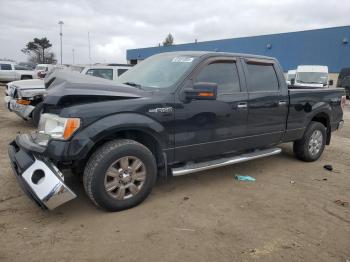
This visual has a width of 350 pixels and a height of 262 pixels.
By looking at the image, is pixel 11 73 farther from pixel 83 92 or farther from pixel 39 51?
pixel 39 51

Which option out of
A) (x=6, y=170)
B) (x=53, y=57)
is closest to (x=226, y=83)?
(x=6, y=170)

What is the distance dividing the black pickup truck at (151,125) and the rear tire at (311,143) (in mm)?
626

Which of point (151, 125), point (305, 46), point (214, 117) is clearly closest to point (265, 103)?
point (214, 117)

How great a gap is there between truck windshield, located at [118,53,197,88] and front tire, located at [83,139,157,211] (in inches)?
38.4

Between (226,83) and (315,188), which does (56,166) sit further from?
(315,188)

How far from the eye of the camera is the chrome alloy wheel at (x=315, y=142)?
6.09 metres

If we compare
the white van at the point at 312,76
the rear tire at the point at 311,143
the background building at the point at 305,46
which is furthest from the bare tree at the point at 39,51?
the rear tire at the point at 311,143

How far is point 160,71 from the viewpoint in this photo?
4.52 metres

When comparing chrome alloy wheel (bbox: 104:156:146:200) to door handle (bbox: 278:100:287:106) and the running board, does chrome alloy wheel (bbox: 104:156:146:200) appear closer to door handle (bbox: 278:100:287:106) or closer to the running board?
the running board

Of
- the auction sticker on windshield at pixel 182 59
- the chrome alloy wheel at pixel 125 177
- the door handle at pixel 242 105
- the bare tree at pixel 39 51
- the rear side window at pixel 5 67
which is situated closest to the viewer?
the chrome alloy wheel at pixel 125 177

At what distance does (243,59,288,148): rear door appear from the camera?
4887 millimetres

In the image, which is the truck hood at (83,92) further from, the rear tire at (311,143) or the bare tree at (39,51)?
the bare tree at (39,51)

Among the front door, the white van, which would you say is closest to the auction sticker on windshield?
the front door

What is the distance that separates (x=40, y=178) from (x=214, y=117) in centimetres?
220
